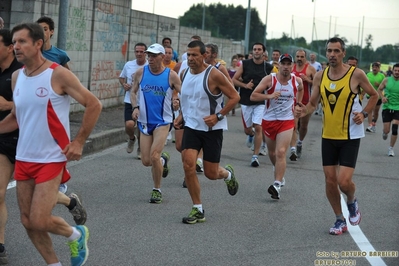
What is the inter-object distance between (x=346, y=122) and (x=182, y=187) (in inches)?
136

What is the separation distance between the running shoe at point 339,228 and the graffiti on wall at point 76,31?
453 inches

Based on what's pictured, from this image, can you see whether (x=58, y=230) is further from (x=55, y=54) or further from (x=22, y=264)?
(x=55, y=54)

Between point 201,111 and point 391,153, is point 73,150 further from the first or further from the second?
point 391,153

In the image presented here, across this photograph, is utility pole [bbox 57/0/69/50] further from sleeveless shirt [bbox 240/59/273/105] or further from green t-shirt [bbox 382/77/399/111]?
green t-shirt [bbox 382/77/399/111]

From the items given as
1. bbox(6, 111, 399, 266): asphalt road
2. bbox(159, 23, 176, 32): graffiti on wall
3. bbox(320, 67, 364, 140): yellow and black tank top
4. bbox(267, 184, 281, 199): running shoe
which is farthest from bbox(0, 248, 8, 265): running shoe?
bbox(159, 23, 176, 32): graffiti on wall

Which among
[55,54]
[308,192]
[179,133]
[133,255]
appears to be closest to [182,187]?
[179,133]

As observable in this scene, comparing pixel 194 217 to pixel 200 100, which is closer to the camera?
pixel 194 217

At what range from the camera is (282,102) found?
38.9ft

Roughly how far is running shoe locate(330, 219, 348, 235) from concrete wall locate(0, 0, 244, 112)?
31.9ft

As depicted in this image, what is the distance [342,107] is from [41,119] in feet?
11.8

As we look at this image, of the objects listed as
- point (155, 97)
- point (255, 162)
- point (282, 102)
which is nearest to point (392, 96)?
point (255, 162)

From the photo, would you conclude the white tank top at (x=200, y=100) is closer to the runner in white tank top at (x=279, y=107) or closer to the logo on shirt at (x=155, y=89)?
the logo on shirt at (x=155, y=89)

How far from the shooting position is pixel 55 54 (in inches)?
362

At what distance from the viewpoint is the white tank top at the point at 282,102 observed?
38.4 ft
